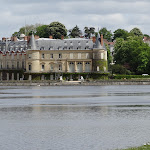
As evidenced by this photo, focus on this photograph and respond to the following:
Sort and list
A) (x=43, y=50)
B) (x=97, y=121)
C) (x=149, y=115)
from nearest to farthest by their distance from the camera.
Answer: (x=97, y=121)
(x=149, y=115)
(x=43, y=50)

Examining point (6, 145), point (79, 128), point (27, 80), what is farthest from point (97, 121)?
point (27, 80)

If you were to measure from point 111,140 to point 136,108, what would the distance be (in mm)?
19761

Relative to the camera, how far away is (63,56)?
445 feet

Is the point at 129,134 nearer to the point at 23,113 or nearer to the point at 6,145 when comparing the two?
the point at 6,145

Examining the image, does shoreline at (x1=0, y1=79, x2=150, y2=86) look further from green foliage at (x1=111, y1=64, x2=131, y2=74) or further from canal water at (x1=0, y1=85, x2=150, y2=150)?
canal water at (x1=0, y1=85, x2=150, y2=150)

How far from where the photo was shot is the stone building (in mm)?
133375

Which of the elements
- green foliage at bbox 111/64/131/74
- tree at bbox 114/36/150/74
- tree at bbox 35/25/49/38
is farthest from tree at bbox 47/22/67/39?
green foliage at bbox 111/64/131/74

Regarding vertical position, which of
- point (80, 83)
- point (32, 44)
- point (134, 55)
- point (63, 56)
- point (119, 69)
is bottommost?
point (80, 83)

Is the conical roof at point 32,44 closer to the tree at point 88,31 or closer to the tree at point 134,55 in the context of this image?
the tree at point 134,55

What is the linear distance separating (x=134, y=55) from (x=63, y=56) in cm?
1928

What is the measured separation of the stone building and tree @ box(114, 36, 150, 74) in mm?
9845

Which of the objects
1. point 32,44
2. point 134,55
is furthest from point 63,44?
point 134,55

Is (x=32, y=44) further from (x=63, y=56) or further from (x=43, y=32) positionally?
(x=43, y=32)

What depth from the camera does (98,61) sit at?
13300 centimetres
